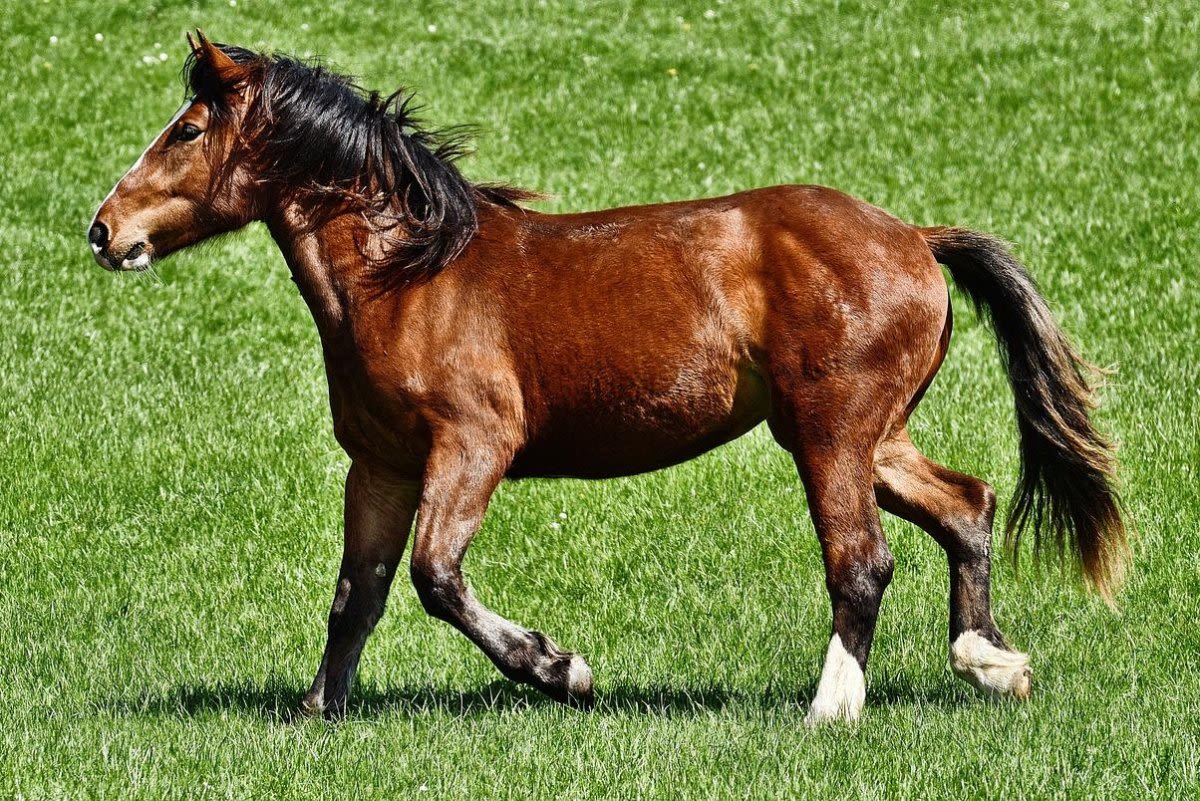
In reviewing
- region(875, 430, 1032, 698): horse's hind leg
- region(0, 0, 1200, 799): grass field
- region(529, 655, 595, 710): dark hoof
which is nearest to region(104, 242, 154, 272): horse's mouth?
region(0, 0, 1200, 799): grass field

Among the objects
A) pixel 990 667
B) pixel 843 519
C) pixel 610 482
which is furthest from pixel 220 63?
pixel 610 482

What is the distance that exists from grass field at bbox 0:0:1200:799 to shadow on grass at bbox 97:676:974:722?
3cm

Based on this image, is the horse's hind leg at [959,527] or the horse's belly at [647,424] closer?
the horse's belly at [647,424]

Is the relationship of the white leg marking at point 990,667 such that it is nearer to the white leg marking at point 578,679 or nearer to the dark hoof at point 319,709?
the white leg marking at point 578,679

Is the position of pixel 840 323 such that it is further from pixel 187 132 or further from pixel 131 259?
pixel 131 259

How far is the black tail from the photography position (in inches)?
256

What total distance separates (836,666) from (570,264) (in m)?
1.80

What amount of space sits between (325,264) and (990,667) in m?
2.99

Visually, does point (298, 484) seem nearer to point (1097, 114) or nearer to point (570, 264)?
point (570, 264)

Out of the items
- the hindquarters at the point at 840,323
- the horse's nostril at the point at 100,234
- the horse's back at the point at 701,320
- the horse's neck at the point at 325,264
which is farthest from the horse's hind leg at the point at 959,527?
the horse's nostril at the point at 100,234

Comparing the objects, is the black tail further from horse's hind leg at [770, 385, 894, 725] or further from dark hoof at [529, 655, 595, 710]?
dark hoof at [529, 655, 595, 710]

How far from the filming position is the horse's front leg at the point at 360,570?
6.35 m

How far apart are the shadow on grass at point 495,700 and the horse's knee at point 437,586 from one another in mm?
600

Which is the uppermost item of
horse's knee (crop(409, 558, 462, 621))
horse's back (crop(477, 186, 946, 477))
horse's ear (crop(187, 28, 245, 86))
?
horse's ear (crop(187, 28, 245, 86))
